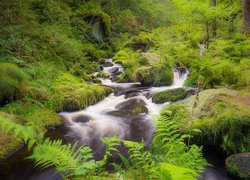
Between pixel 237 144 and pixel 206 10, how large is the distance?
495 centimetres

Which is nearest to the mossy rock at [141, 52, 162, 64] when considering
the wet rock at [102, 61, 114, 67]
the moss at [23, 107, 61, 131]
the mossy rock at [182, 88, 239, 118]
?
the wet rock at [102, 61, 114, 67]

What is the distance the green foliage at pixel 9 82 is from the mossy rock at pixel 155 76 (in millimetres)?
5583

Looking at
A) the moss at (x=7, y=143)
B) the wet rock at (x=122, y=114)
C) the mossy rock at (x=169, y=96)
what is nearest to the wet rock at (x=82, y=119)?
the wet rock at (x=122, y=114)

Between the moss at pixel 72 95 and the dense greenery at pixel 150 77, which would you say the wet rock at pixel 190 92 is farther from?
the moss at pixel 72 95

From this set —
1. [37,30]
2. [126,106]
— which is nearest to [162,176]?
[126,106]

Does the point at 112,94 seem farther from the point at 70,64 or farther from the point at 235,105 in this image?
the point at 235,105

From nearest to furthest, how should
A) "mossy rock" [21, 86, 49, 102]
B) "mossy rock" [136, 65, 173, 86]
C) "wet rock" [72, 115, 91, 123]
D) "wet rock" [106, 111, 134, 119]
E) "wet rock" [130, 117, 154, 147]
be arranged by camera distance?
"wet rock" [130, 117, 154, 147]
"mossy rock" [21, 86, 49, 102]
"wet rock" [72, 115, 91, 123]
"wet rock" [106, 111, 134, 119]
"mossy rock" [136, 65, 173, 86]

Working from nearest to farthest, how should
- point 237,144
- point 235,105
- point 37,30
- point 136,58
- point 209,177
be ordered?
point 209,177 < point 237,144 < point 235,105 < point 37,30 < point 136,58

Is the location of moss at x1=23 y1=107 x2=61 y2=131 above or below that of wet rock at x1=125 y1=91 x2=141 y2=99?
below

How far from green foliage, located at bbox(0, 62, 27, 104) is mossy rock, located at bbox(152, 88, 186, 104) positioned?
477 centimetres

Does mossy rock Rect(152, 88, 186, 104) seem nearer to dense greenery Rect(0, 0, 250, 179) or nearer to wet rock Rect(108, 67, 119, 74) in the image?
dense greenery Rect(0, 0, 250, 179)

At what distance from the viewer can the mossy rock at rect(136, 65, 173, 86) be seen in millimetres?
11430

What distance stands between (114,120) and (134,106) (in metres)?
1.27

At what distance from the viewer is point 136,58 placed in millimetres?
13297
